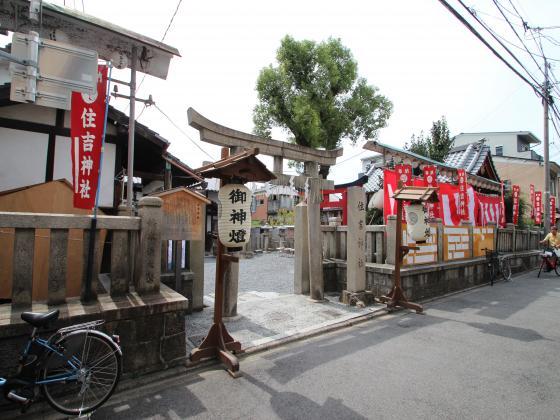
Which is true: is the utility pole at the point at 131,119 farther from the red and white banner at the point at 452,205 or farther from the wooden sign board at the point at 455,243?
the wooden sign board at the point at 455,243

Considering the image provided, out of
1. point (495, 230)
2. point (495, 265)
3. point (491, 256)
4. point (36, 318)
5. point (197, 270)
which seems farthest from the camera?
point (495, 230)

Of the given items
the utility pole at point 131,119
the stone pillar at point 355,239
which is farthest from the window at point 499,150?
the utility pole at point 131,119

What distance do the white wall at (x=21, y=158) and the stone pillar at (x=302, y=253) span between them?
7.37 m

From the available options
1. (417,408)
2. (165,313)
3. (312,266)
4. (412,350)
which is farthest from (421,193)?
(165,313)

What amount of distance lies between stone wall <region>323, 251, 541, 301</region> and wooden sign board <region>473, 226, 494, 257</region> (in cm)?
59

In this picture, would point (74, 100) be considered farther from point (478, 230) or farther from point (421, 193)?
point (478, 230)

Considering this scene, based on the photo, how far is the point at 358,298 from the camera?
933 cm

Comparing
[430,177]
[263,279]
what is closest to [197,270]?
[263,279]

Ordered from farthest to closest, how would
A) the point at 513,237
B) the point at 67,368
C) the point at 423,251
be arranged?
the point at 513,237 → the point at 423,251 → the point at 67,368

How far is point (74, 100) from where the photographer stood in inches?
235

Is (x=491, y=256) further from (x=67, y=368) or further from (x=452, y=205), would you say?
(x=67, y=368)

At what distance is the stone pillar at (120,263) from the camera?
4.93 meters

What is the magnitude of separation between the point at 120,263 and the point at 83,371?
1.60 metres

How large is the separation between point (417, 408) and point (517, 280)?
14.6m
